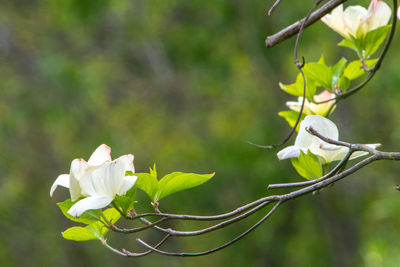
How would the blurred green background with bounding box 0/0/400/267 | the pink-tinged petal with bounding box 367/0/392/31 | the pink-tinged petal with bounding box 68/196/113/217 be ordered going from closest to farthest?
the pink-tinged petal with bounding box 68/196/113/217 → the pink-tinged petal with bounding box 367/0/392/31 → the blurred green background with bounding box 0/0/400/267

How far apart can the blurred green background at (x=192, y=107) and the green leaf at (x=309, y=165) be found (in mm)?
2645

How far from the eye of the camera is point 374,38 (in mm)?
765

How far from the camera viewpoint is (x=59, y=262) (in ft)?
20.4

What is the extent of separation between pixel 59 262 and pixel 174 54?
122 inches

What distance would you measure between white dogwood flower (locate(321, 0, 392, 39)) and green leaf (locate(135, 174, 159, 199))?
1.02 ft

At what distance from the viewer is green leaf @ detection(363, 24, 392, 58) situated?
2.47ft

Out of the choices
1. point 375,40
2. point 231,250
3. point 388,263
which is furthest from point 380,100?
point 375,40

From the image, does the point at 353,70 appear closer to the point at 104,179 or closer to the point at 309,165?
the point at 309,165

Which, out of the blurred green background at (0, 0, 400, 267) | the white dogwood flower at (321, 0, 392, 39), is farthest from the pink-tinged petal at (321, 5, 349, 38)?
the blurred green background at (0, 0, 400, 267)

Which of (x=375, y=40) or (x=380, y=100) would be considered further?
(x=380, y=100)

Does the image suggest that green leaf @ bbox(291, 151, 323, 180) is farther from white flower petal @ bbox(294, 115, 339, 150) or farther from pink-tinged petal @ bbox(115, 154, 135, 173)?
pink-tinged petal @ bbox(115, 154, 135, 173)

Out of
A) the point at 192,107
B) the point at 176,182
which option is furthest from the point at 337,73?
the point at 192,107

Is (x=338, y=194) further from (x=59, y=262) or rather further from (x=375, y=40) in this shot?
(x=375, y=40)

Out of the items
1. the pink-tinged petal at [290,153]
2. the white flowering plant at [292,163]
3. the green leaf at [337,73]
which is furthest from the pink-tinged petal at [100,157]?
the green leaf at [337,73]
